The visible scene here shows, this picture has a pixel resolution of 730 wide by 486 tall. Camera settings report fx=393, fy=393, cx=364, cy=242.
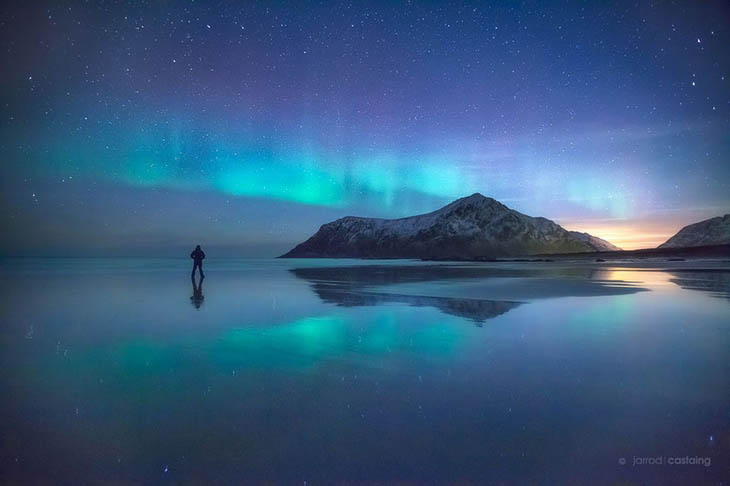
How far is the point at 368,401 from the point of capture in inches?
217

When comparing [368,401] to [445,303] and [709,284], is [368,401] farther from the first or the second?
[709,284]

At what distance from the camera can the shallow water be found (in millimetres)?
3969

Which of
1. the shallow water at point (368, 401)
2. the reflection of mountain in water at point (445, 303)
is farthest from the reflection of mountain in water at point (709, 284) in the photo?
the reflection of mountain in water at point (445, 303)

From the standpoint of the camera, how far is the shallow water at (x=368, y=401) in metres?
3.97

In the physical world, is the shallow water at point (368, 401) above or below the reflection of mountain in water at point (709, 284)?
below

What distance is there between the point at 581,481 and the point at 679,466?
1114 mm

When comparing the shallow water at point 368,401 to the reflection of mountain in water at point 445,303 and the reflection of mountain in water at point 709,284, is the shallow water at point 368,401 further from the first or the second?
the reflection of mountain in water at point 709,284

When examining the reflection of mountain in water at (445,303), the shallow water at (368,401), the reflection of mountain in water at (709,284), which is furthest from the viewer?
the reflection of mountain in water at (709,284)

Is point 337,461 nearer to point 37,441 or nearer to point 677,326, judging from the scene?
point 37,441

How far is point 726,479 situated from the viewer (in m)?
3.78

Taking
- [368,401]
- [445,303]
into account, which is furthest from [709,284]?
[368,401]

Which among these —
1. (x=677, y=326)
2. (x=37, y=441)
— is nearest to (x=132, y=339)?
(x=37, y=441)

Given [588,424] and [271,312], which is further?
[271,312]

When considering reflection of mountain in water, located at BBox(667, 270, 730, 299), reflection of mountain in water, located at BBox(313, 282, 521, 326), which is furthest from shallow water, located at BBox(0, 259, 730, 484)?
reflection of mountain in water, located at BBox(667, 270, 730, 299)
